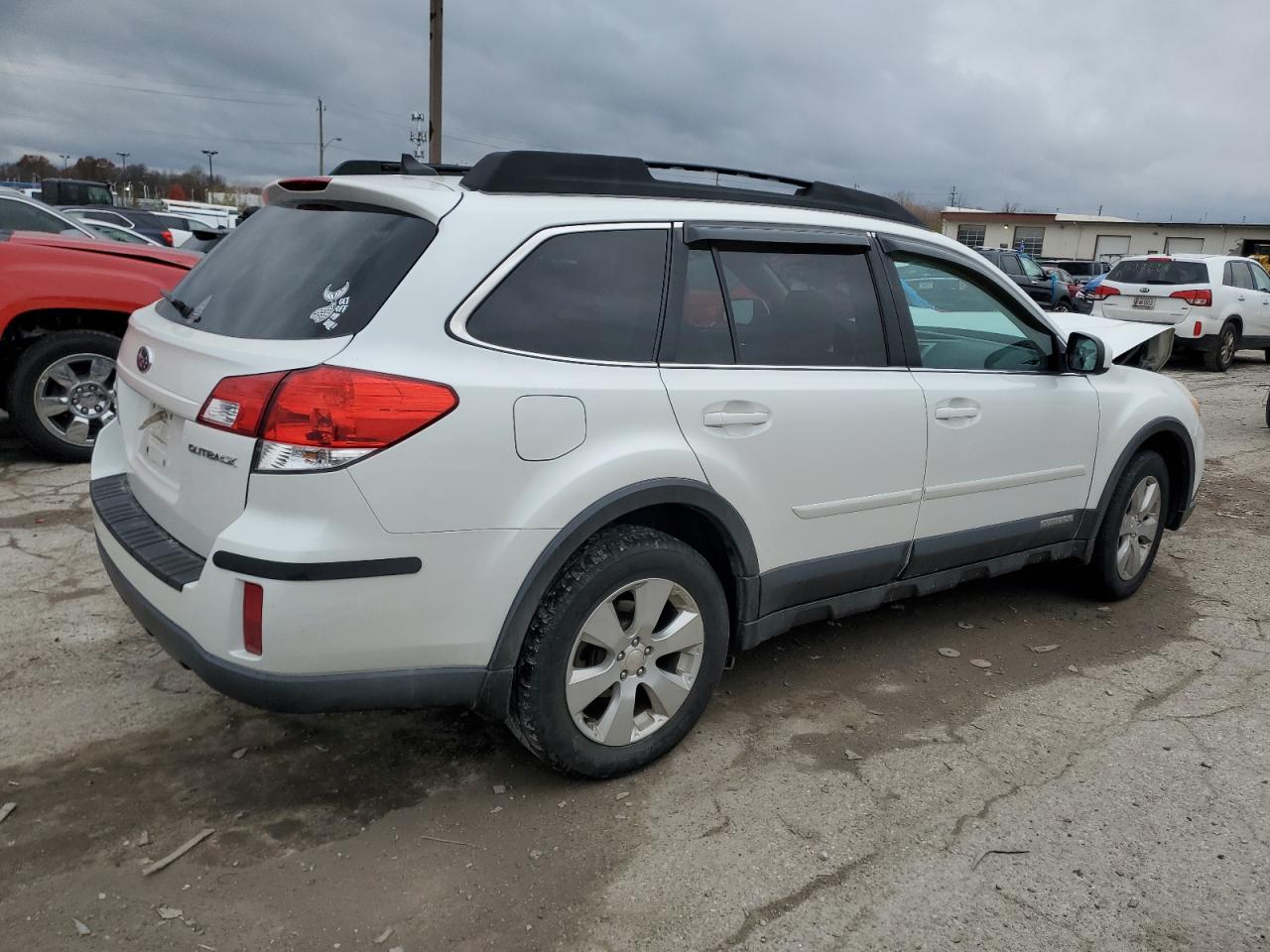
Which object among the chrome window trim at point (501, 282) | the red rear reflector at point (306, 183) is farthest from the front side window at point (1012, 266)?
the red rear reflector at point (306, 183)

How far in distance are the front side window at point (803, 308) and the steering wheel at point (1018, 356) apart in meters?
0.75

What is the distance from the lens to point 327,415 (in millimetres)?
2363

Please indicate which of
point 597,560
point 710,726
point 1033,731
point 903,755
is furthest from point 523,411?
point 1033,731

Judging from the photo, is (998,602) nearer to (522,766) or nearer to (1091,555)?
(1091,555)

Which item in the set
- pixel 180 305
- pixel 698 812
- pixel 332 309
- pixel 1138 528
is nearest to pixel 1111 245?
pixel 1138 528

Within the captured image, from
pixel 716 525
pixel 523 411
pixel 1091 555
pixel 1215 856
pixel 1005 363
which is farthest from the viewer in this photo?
pixel 1091 555

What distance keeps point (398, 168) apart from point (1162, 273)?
1494cm

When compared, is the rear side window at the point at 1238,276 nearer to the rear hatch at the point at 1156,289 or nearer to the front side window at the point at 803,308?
the rear hatch at the point at 1156,289

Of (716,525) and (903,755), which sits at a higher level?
(716,525)

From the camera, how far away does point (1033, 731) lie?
3.49 meters

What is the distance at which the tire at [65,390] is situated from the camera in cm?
594

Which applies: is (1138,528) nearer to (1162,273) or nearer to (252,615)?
(252,615)

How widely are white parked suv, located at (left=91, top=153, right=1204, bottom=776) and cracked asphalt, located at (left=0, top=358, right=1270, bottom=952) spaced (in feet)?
1.17

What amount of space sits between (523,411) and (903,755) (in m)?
1.75
